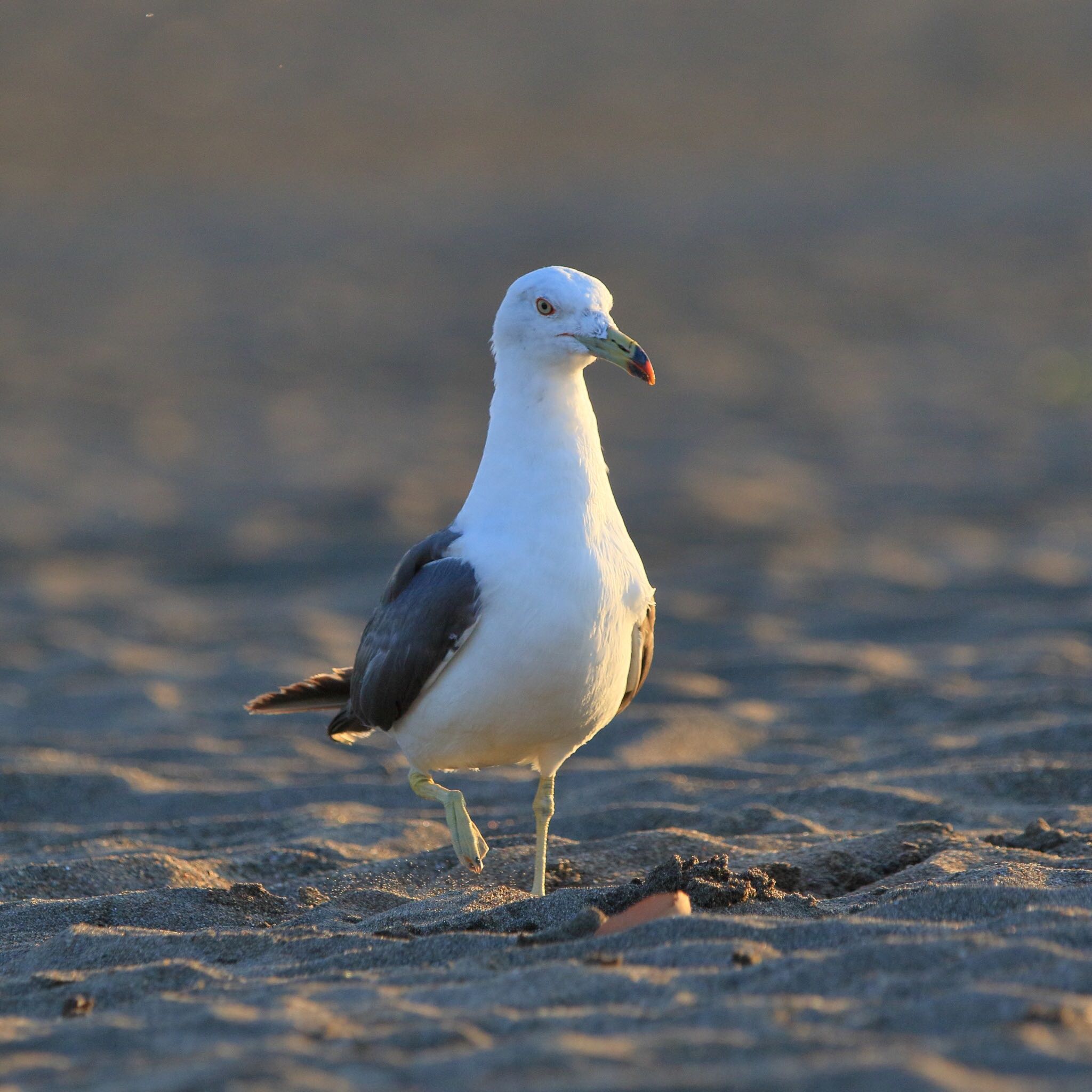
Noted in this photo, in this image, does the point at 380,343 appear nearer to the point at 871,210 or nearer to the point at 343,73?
the point at 871,210

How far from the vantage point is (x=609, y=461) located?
15.2 metres

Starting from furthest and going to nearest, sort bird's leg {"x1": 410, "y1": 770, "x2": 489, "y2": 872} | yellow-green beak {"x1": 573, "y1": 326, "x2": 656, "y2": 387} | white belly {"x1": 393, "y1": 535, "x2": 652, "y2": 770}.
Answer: bird's leg {"x1": 410, "y1": 770, "x2": 489, "y2": 872} → yellow-green beak {"x1": 573, "y1": 326, "x2": 656, "y2": 387} → white belly {"x1": 393, "y1": 535, "x2": 652, "y2": 770}

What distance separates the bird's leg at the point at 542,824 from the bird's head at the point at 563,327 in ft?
4.55

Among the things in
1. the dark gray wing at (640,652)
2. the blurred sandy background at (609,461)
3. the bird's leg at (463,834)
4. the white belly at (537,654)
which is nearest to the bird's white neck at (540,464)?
the white belly at (537,654)

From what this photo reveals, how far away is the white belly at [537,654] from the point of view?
5.08m

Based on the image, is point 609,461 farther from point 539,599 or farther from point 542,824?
point 539,599

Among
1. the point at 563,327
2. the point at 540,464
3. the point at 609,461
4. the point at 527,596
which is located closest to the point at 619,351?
the point at 563,327

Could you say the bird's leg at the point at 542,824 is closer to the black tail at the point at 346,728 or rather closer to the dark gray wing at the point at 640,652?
the dark gray wing at the point at 640,652

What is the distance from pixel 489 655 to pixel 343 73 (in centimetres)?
2619

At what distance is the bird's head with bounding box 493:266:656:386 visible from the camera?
535cm

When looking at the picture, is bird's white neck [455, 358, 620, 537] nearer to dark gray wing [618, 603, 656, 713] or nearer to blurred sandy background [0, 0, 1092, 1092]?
dark gray wing [618, 603, 656, 713]

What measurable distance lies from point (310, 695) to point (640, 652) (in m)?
1.35

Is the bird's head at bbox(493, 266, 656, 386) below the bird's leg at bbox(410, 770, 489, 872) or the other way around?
the other way around

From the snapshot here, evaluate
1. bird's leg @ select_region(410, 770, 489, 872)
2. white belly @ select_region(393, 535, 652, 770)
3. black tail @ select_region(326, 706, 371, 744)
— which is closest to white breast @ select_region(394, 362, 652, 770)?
white belly @ select_region(393, 535, 652, 770)
